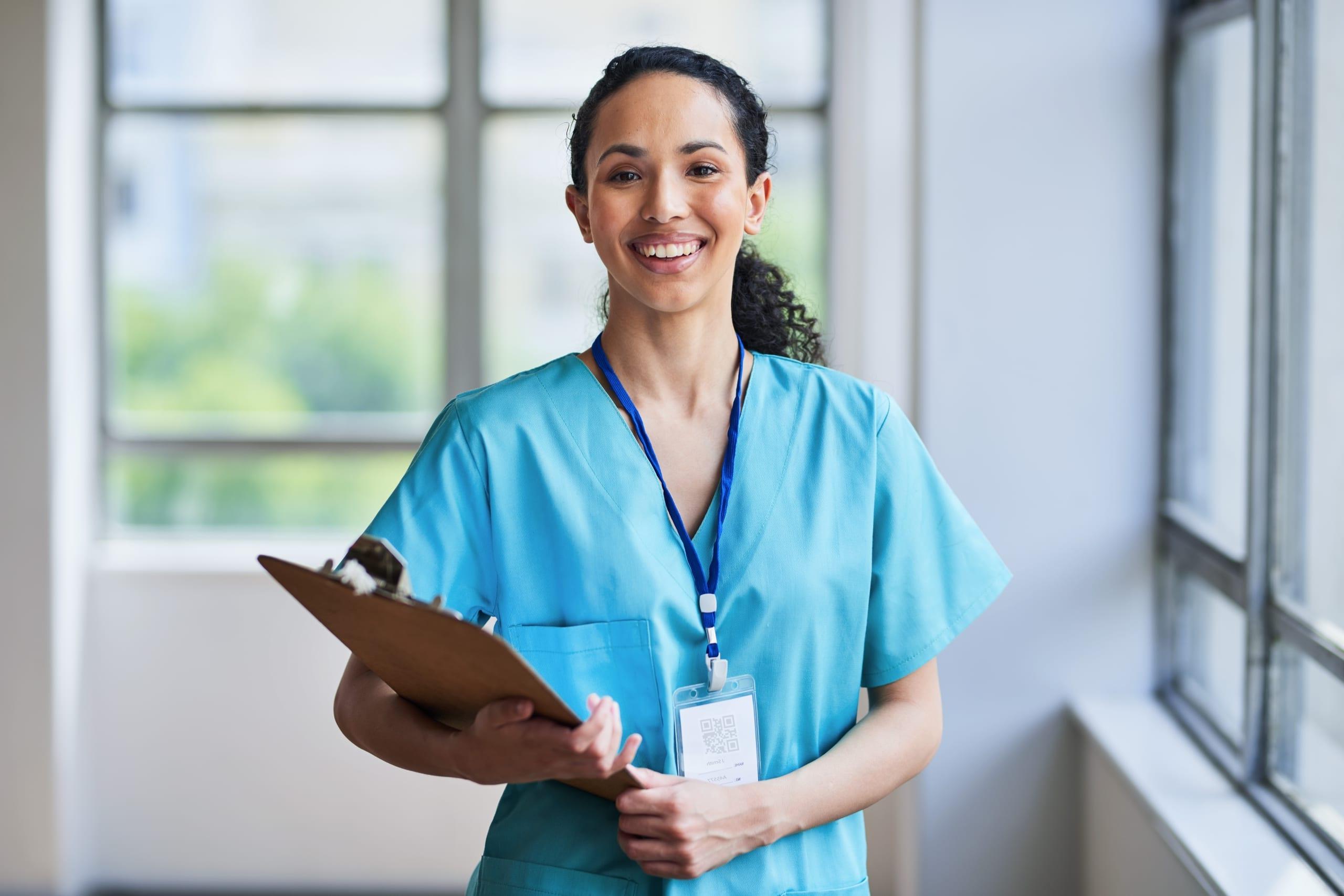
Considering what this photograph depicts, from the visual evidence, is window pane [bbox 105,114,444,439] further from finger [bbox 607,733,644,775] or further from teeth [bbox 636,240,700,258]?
finger [bbox 607,733,644,775]

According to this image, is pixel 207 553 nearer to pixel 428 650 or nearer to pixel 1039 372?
pixel 1039 372

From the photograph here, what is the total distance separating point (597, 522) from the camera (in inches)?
48.7

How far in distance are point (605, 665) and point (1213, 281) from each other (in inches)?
67.4

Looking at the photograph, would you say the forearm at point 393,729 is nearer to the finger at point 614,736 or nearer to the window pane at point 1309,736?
the finger at point 614,736

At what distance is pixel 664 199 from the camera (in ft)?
3.90

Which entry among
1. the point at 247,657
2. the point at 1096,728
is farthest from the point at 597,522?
the point at 247,657

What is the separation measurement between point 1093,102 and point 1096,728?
1237 mm

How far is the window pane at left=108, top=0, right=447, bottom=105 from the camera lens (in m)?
3.46

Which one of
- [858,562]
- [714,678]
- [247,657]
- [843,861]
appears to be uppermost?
[858,562]

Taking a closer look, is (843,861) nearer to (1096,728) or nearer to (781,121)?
(1096,728)

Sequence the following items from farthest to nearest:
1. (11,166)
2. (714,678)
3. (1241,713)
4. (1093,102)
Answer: (11,166) < (1093,102) < (1241,713) < (714,678)

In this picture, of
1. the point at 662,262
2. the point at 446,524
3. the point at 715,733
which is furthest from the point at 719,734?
the point at 662,262

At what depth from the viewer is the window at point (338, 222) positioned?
11.4 feet

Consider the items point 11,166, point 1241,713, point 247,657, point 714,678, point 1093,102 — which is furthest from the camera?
point 247,657
